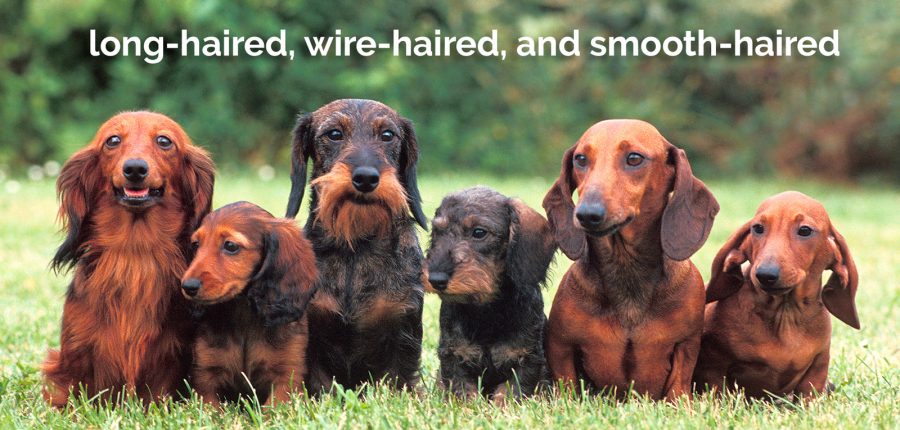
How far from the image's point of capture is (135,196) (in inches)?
182

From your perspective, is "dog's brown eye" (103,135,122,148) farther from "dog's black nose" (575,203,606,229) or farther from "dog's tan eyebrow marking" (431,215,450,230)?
"dog's black nose" (575,203,606,229)

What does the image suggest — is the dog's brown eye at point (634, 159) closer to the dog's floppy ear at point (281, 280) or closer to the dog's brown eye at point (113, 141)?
the dog's floppy ear at point (281, 280)

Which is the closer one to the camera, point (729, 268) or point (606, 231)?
point (606, 231)

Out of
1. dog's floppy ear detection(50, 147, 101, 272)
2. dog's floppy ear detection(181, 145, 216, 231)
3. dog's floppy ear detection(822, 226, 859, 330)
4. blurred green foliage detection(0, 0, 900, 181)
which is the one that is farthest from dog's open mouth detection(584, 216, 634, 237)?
blurred green foliage detection(0, 0, 900, 181)

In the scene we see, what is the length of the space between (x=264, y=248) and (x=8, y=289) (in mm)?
4651

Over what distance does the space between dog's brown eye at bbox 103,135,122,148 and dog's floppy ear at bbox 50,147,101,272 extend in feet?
0.24

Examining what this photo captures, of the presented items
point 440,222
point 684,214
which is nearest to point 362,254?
point 440,222

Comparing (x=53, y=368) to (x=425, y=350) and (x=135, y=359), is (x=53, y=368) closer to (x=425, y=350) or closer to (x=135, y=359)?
(x=135, y=359)

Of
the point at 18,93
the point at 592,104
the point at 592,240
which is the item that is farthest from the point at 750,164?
the point at 592,240

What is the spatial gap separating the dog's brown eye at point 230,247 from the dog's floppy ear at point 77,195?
0.72 m

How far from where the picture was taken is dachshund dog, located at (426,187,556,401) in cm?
494

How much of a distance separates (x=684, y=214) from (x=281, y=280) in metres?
1.81

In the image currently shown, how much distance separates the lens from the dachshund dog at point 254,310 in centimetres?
461

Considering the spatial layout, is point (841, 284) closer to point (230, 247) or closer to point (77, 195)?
point (230, 247)
